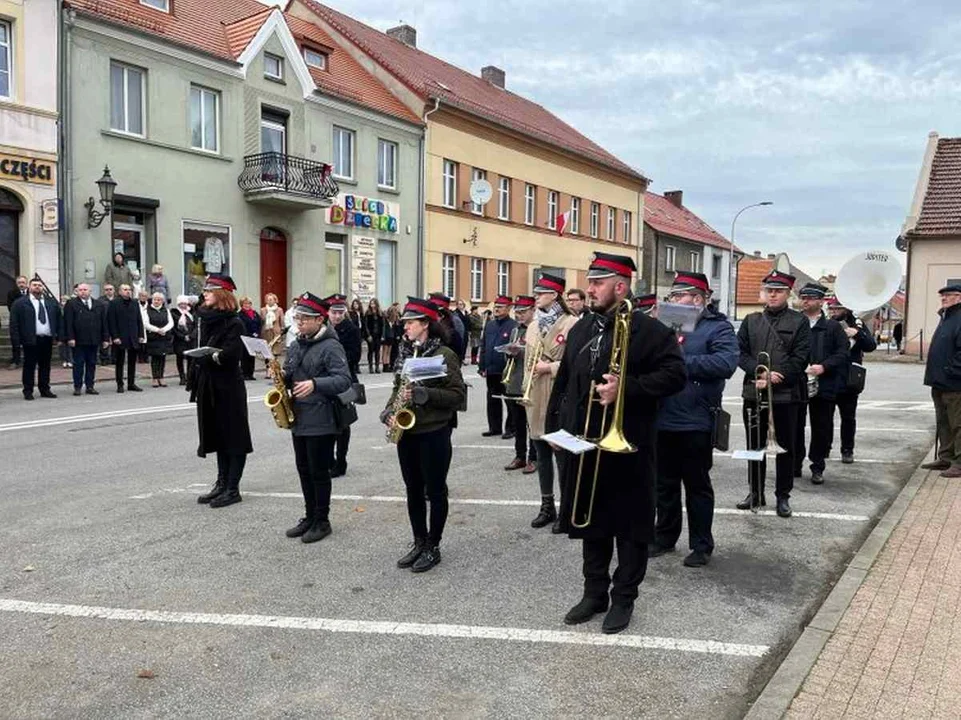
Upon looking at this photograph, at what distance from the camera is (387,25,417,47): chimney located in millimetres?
35844

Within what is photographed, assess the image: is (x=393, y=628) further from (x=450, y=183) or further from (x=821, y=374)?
(x=450, y=183)

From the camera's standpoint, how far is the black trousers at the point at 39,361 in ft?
45.1

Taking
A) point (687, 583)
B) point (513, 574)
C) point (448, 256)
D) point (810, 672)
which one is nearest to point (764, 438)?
point (687, 583)

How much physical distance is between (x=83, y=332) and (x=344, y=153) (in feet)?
44.8

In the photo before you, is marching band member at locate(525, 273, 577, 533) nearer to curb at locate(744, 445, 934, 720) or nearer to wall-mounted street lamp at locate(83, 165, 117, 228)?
curb at locate(744, 445, 934, 720)

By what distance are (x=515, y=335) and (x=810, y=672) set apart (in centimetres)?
593

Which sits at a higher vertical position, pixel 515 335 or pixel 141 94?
pixel 141 94

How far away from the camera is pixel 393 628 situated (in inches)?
170

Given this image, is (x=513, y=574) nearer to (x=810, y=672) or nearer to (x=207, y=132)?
(x=810, y=672)

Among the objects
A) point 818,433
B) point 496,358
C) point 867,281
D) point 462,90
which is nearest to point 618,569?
point 818,433

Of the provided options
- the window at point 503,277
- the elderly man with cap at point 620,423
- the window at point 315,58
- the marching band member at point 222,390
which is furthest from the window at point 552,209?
the elderly man with cap at point 620,423

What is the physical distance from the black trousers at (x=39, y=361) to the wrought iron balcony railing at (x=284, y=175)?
9392mm

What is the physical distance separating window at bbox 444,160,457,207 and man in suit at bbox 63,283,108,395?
57.2 feet

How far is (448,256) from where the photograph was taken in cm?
3098
